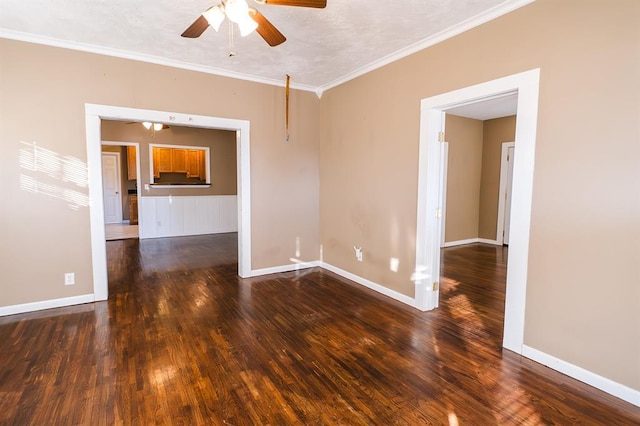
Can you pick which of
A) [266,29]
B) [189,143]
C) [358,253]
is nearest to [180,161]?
[189,143]

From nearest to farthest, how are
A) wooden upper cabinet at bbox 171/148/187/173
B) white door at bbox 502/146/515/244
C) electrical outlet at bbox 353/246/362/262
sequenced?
electrical outlet at bbox 353/246/362/262 < white door at bbox 502/146/515/244 < wooden upper cabinet at bbox 171/148/187/173

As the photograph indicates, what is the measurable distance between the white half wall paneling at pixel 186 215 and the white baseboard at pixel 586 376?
708 cm

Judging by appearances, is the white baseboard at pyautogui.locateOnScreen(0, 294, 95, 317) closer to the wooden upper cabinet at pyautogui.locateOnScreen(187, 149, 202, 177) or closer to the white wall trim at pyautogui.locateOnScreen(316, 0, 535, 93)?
the white wall trim at pyautogui.locateOnScreen(316, 0, 535, 93)

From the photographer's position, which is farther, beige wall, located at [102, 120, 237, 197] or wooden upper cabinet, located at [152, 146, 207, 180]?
wooden upper cabinet, located at [152, 146, 207, 180]

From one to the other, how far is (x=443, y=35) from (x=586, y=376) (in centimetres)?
291

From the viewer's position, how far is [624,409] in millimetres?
1876

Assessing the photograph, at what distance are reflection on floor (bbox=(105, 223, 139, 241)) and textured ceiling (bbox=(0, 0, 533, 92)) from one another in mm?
5083

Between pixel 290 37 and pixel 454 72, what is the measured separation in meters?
1.57

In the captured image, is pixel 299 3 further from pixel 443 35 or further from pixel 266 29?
pixel 443 35

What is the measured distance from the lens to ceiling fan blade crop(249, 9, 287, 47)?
201 cm

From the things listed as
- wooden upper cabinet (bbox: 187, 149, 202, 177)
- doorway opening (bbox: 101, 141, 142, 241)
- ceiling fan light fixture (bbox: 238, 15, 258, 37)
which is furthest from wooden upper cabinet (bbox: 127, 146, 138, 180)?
ceiling fan light fixture (bbox: 238, 15, 258, 37)

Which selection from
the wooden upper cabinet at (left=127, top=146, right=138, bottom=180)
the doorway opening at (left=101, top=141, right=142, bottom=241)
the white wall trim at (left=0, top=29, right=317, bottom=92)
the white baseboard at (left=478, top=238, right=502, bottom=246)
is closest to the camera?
the white wall trim at (left=0, top=29, right=317, bottom=92)

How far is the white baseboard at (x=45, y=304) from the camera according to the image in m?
3.18

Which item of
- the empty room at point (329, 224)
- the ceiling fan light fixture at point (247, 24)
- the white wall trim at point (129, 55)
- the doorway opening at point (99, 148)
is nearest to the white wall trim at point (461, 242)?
the empty room at point (329, 224)
